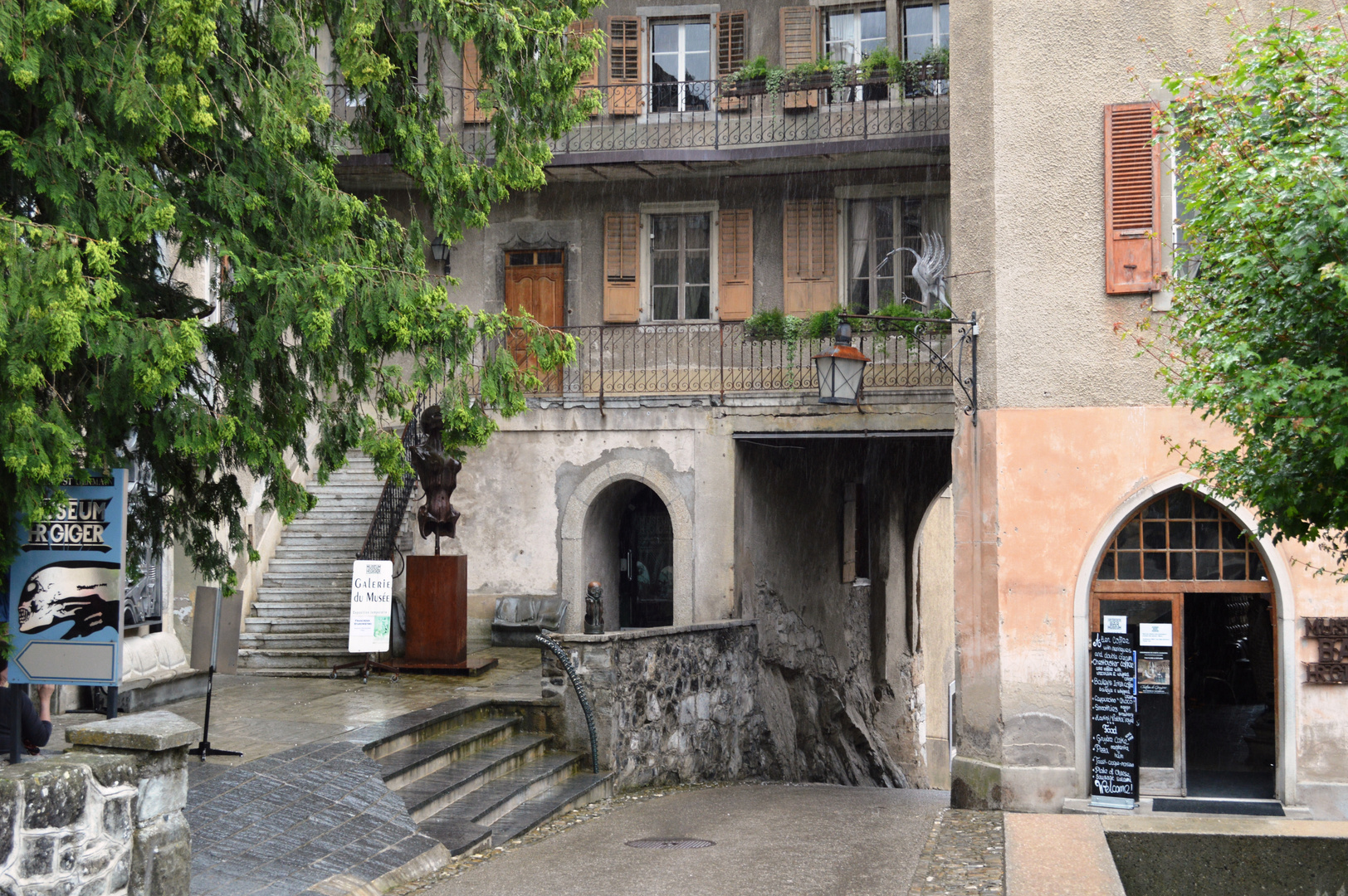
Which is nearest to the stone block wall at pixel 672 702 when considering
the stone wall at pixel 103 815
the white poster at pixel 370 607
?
the white poster at pixel 370 607

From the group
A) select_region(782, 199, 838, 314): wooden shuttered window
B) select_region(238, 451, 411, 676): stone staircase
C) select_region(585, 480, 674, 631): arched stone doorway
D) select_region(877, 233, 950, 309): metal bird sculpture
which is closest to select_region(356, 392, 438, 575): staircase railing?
select_region(238, 451, 411, 676): stone staircase

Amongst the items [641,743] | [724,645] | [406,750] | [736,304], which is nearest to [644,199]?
[736,304]

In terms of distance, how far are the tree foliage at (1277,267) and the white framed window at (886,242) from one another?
9.48 m

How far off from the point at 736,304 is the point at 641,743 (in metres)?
6.66

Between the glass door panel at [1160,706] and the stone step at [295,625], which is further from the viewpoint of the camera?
the stone step at [295,625]

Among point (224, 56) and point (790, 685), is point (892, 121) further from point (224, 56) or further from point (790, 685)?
point (224, 56)

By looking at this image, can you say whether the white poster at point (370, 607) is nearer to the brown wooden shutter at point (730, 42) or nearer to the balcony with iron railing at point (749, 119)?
the balcony with iron railing at point (749, 119)

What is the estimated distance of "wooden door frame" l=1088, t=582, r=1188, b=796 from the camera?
36.0ft

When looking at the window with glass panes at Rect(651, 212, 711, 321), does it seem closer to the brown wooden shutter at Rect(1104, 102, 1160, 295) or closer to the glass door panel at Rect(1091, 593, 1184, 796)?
the brown wooden shutter at Rect(1104, 102, 1160, 295)

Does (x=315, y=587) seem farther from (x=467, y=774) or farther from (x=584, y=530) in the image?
(x=467, y=774)

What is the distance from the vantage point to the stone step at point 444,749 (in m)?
9.90

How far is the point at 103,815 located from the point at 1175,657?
8505 millimetres

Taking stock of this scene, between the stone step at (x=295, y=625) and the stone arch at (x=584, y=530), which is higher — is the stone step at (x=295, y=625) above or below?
below

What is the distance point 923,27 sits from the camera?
17359 mm
